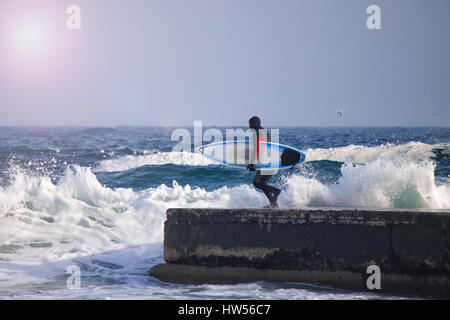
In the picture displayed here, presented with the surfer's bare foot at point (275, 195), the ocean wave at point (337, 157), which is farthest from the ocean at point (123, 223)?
the ocean wave at point (337, 157)

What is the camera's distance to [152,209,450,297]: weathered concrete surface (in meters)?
5.38

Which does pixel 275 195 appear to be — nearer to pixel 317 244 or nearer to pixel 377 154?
pixel 317 244

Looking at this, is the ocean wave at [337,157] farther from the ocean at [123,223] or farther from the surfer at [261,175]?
the surfer at [261,175]

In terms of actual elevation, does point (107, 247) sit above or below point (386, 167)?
below

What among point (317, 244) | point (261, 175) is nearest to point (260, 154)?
point (261, 175)

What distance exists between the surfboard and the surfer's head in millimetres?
219

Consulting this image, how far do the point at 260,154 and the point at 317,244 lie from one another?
1.63 metres

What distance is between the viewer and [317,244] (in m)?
5.61

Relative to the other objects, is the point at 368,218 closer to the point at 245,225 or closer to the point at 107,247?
the point at 245,225

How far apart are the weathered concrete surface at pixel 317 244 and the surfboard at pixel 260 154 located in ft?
3.71

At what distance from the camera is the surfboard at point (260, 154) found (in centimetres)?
677

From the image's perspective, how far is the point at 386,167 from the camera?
847cm
